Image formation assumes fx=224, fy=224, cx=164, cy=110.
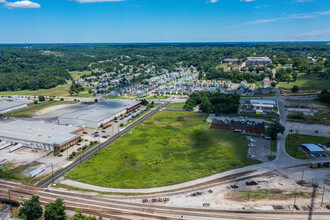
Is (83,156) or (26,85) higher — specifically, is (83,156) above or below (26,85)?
below

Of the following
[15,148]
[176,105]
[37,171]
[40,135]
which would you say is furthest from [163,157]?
[176,105]

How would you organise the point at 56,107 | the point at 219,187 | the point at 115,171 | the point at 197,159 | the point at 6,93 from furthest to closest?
the point at 6,93 < the point at 56,107 < the point at 197,159 < the point at 115,171 < the point at 219,187

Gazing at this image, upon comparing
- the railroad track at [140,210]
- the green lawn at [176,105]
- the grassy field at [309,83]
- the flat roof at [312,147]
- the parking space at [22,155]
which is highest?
the grassy field at [309,83]

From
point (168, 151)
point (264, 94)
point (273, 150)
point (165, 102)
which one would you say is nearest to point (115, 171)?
point (168, 151)

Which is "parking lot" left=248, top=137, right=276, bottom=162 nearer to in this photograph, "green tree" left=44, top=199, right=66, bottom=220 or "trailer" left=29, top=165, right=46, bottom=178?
"green tree" left=44, top=199, right=66, bottom=220

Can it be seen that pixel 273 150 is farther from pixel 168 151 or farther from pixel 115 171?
pixel 115 171

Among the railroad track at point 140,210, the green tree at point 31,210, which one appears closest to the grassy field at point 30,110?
the railroad track at point 140,210

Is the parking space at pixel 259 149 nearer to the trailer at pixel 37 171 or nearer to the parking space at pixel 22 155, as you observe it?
the trailer at pixel 37 171

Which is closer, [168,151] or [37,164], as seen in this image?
[37,164]
